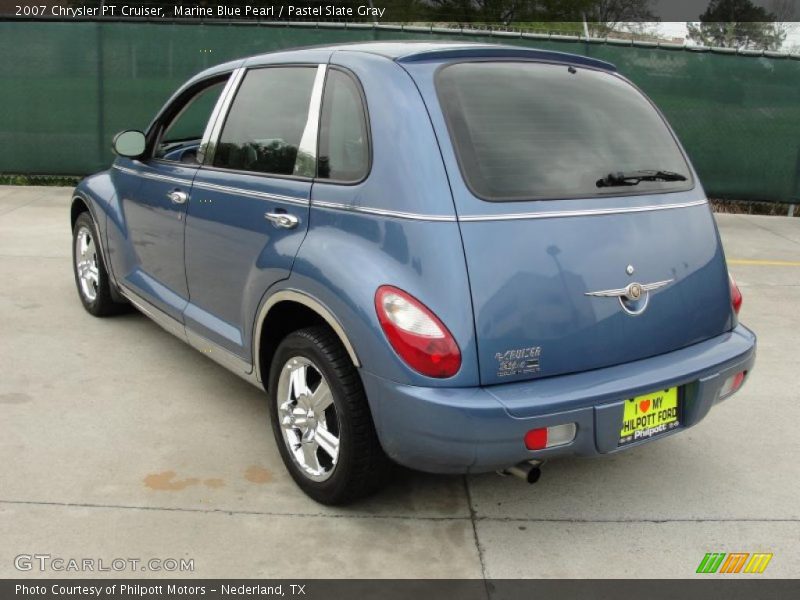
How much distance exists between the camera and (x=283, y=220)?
3.41 meters

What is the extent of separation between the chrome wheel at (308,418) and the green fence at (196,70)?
7897 mm

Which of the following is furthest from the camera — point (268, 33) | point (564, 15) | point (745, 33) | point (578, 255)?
point (564, 15)

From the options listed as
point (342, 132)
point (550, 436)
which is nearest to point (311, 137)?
point (342, 132)

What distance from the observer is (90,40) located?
10.6 metres

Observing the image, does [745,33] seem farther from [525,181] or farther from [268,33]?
[525,181]

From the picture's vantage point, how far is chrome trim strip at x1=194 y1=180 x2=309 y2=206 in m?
3.39

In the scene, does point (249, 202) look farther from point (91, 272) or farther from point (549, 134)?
point (91, 272)

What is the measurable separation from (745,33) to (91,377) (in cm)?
1522

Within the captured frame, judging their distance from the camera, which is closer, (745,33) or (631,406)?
(631,406)

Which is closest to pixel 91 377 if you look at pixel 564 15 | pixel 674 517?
pixel 674 517

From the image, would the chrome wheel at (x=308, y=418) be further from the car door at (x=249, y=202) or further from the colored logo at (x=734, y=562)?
the colored logo at (x=734, y=562)

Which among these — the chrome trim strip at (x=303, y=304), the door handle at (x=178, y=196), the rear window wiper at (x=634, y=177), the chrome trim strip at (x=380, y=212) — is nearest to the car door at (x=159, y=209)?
the door handle at (x=178, y=196)

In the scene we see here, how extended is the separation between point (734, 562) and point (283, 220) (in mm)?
2115

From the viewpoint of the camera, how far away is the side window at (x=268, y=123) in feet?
11.7
